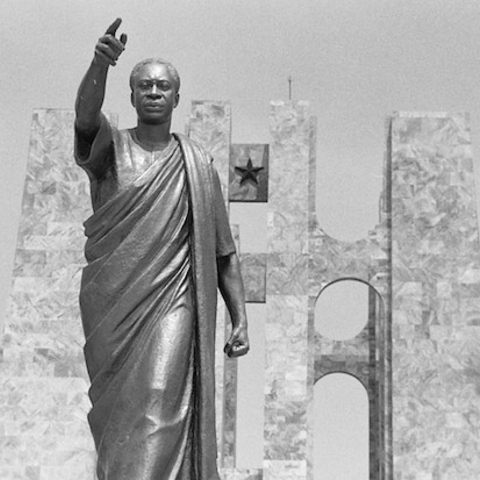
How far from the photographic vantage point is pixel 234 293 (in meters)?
4.75

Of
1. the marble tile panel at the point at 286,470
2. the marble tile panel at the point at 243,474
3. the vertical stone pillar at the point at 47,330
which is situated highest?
the vertical stone pillar at the point at 47,330

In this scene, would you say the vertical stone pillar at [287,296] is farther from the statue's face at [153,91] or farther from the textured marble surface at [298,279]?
the statue's face at [153,91]

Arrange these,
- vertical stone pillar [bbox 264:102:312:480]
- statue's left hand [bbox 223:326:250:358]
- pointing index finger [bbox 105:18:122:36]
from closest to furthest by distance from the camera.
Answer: pointing index finger [bbox 105:18:122:36] < statue's left hand [bbox 223:326:250:358] < vertical stone pillar [bbox 264:102:312:480]

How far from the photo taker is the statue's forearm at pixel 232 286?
4.74 metres

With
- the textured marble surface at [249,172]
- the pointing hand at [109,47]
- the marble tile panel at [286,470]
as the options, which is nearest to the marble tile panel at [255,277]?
the textured marble surface at [249,172]

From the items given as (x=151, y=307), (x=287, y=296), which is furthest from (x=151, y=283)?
(x=287, y=296)

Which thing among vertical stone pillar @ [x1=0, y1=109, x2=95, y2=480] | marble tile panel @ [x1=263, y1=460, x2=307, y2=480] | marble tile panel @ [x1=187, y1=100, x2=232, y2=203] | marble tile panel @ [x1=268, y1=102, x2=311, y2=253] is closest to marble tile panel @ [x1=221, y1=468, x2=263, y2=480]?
marble tile panel @ [x1=263, y1=460, x2=307, y2=480]

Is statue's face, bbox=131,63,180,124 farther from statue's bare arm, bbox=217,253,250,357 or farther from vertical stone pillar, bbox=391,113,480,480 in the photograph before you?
vertical stone pillar, bbox=391,113,480,480

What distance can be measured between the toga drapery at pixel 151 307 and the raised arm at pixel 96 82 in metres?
0.07

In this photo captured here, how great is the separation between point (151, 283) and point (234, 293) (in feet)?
1.51

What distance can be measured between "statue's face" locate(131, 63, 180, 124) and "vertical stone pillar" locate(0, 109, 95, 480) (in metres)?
16.6

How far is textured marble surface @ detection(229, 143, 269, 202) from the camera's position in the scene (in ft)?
75.0

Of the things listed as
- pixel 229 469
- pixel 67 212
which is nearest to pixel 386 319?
pixel 229 469

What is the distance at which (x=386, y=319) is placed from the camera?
21.9 metres
